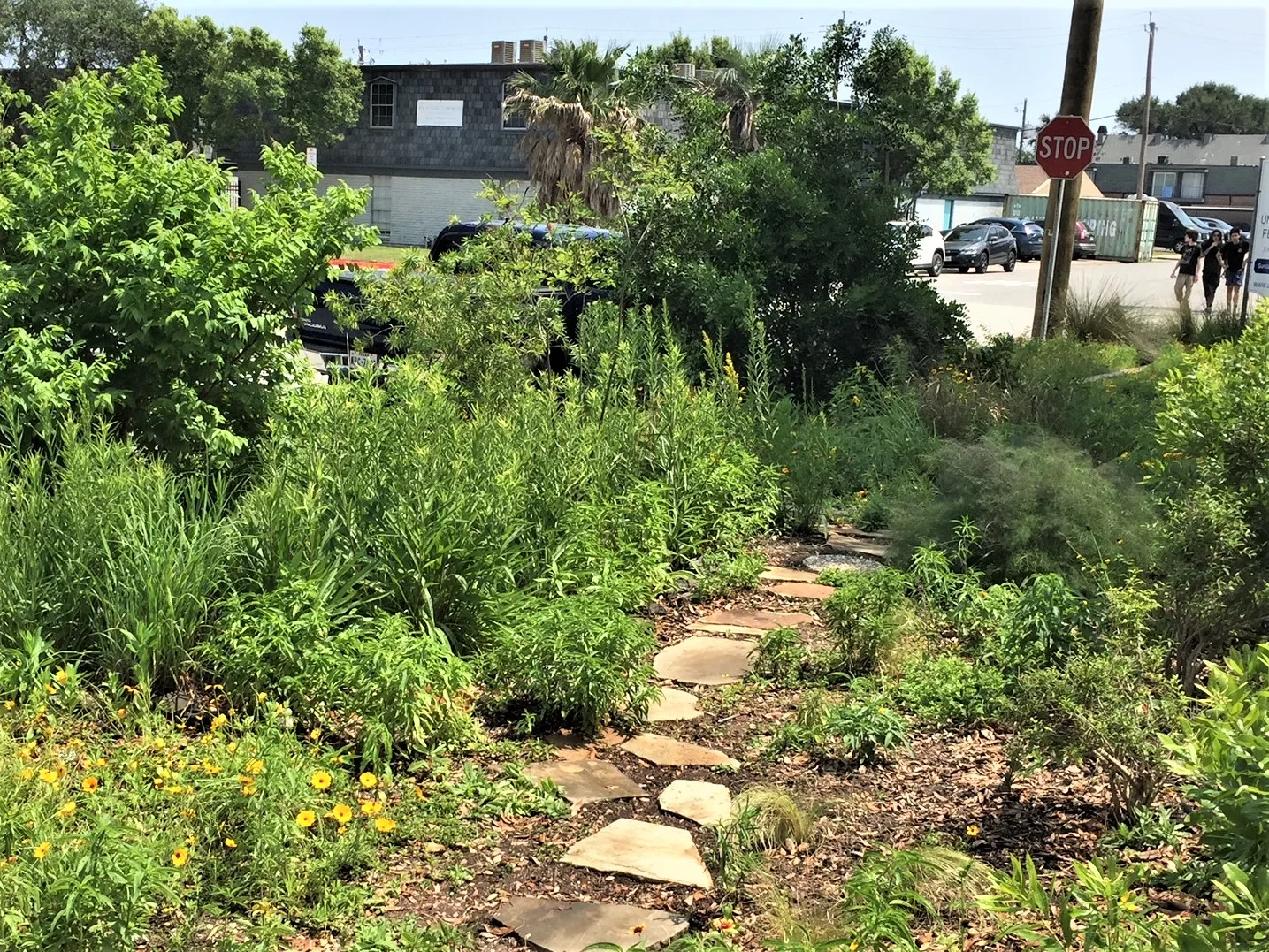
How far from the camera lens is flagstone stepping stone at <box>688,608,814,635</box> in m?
5.88

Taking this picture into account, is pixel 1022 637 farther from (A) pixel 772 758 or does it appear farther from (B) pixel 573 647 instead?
(B) pixel 573 647

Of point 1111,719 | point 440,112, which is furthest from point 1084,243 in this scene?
point 1111,719

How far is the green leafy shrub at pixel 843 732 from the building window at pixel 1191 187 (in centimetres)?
8747

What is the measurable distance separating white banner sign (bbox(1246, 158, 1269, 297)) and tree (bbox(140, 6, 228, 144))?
35930mm

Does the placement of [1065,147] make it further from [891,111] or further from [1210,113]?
[1210,113]

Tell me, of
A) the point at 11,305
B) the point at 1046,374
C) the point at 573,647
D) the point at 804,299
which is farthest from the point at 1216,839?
the point at 804,299

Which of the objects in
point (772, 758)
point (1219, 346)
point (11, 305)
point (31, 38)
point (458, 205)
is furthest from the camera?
point (31, 38)

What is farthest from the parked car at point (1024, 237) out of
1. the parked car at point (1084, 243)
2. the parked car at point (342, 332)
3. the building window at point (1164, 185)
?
the building window at point (1164, 185)

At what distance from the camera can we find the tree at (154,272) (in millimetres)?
5027

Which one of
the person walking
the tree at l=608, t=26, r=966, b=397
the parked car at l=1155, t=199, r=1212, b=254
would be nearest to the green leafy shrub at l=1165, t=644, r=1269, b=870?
the tree at l=608, t=26, r=966, b=397

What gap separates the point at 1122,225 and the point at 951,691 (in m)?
45.9

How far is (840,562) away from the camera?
22.8 feet

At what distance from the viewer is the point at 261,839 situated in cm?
327

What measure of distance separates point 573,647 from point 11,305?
2.81m
